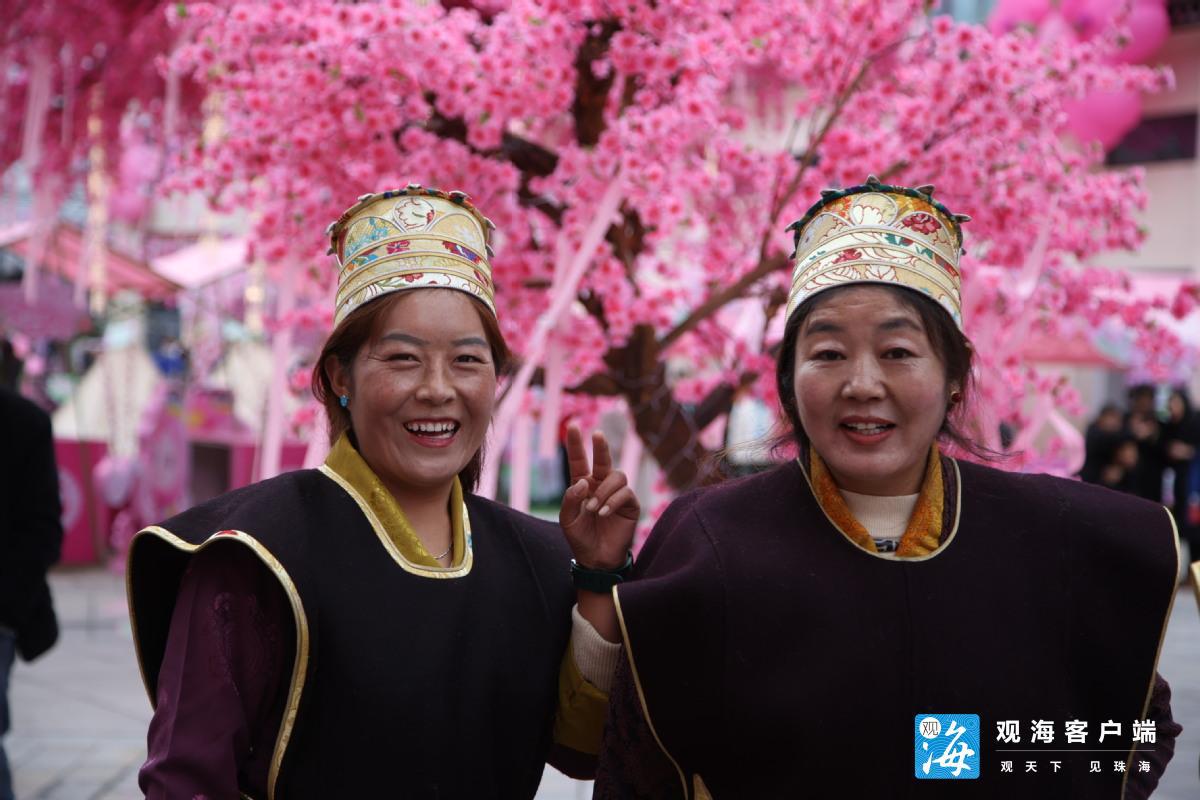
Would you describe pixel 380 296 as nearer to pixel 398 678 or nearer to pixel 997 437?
pixel 398 678

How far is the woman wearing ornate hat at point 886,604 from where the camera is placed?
1766 millimetres

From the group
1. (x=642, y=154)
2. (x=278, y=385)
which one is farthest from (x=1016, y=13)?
(x=278, y=385)

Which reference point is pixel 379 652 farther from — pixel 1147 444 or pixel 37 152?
pixel 1147 444

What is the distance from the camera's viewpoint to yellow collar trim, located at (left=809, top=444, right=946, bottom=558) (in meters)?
1.85

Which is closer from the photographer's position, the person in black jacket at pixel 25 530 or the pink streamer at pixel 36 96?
the person in black jacket at pixel 25 530

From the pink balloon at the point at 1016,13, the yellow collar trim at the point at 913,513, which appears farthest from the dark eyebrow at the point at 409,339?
the pink balloon at the point at 1016,13

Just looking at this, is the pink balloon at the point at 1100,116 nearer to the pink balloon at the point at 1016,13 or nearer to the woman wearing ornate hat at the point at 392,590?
the pink balloon at the point at 1016,13

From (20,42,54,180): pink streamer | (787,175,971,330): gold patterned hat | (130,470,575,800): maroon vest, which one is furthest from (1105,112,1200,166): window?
(130,470,575,800): maroon vest

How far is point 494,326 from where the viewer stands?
2012 mm

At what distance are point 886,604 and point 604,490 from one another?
46 cm

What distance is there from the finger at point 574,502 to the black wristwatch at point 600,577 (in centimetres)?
7

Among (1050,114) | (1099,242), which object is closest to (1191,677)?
(1099,242)

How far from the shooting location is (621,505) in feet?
6.59

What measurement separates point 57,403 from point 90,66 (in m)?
5.41
